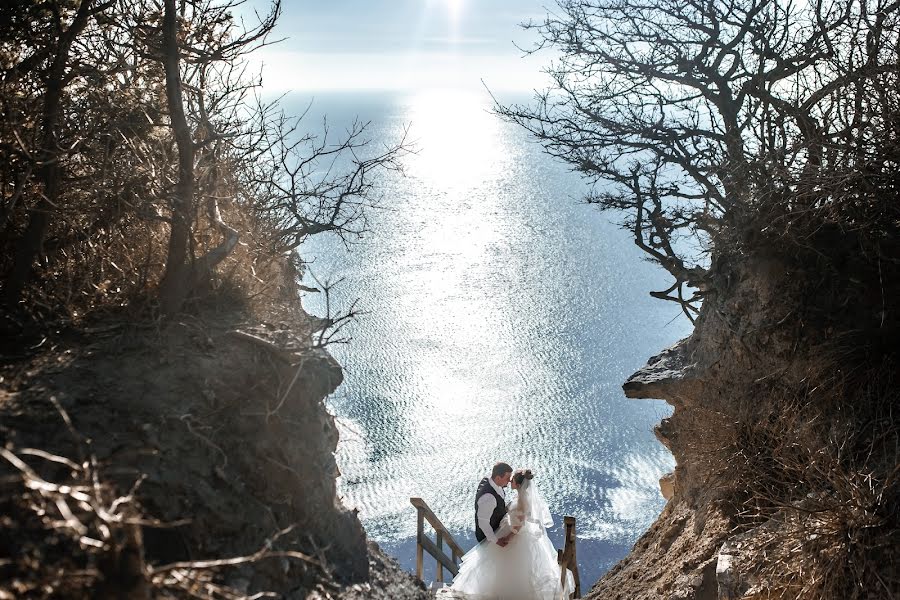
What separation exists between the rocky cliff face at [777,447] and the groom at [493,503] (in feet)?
6.08

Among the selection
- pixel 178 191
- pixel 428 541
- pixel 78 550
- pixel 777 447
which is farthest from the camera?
pixel 428 541

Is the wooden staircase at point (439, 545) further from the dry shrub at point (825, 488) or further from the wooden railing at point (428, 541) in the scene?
the dry shrub at point (825, 488)

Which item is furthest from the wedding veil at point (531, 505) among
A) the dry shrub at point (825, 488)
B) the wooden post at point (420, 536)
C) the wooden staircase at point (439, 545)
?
the dry shrub at point (825, 488)

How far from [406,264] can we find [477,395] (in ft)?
44.8

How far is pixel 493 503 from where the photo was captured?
7.88 metres

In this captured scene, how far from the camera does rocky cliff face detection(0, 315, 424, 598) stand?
4359 millimetres

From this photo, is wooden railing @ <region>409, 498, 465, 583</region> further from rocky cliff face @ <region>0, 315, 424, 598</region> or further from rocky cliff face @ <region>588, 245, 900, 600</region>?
rocky cliff face @ <region>0, 315, 424, 598</region>

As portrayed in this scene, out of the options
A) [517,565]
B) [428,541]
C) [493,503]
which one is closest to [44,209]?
[493,503]

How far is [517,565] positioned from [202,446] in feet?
13.4

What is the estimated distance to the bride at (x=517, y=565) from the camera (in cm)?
782

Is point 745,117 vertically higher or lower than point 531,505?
higher

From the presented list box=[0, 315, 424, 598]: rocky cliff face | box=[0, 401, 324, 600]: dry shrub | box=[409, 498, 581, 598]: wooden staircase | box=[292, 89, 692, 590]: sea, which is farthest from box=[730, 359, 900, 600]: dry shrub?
box=[292, 89, 692, 590]: sea

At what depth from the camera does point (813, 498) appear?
618 centimetres

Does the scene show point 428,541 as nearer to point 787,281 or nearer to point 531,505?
point 531,505
